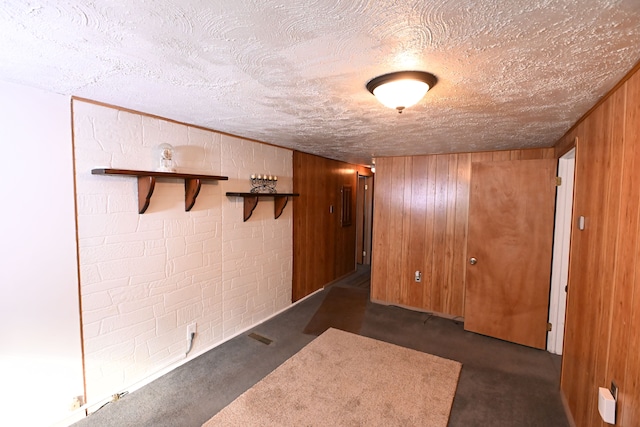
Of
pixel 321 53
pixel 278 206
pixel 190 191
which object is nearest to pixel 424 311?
pixel 278 206

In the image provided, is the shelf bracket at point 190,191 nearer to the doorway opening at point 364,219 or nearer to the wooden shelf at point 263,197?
the wooden shelf at point 263,197

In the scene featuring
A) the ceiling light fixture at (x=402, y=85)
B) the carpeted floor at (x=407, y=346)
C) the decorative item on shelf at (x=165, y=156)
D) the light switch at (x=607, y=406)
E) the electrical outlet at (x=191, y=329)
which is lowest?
the carpeted floor at (x=407, y=346)

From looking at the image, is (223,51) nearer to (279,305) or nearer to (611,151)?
(611,151)

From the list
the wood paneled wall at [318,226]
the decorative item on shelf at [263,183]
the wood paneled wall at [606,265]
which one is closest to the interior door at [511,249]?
the wood paneled wall at [606,265]

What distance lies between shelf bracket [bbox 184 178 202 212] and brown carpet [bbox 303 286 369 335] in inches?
75.2

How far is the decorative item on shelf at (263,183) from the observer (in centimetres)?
336

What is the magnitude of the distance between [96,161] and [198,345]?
186cm

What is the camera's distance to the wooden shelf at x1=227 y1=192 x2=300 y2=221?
3.21m

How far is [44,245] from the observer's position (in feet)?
6.03

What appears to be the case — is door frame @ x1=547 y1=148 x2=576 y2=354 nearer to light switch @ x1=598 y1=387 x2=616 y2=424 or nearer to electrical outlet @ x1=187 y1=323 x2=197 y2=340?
light switch @ x1=598 y1=387 x2=616 y2=424

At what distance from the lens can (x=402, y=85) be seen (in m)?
1.47

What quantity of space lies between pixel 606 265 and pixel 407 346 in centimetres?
203

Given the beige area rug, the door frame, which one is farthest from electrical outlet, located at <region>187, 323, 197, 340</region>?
the door frame

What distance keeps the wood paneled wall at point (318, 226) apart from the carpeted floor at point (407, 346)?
86 cm
